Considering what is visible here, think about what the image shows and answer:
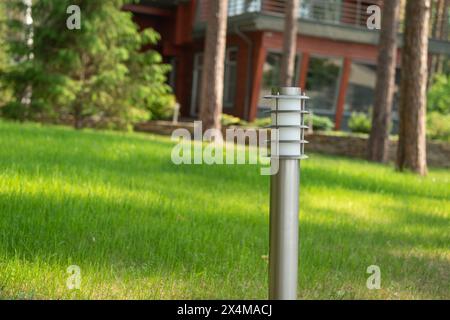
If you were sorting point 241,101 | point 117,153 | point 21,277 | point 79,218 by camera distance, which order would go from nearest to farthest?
point 21,277 → point 79,218 → point 117,153 → point 241,101

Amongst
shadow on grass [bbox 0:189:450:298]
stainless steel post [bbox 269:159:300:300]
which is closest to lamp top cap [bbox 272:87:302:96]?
stainless steel post [bbox 269:159:300:300]

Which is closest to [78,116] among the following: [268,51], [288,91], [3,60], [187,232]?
[268,51]

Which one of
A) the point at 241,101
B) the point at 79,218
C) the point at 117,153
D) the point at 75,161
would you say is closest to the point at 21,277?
the point at 79,218

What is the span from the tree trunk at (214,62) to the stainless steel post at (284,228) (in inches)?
630

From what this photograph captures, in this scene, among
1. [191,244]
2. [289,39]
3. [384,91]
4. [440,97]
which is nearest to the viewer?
[191,244]

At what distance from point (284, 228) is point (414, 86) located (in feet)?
39.5

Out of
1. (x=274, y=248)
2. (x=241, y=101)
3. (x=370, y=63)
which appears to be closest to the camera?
(x=274, y=248)

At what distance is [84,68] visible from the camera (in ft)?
73.0

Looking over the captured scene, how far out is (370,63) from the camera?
99.8 feet

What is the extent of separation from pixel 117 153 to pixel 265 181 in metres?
2.74

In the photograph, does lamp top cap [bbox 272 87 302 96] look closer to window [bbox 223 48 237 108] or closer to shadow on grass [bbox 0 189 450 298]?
shadow on grass [bbox 0 189 450 298]

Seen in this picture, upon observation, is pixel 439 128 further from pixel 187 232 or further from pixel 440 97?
pixel 187 232

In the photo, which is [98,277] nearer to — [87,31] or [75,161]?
[75,161]

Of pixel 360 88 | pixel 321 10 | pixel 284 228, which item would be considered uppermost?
pixel 321 10
